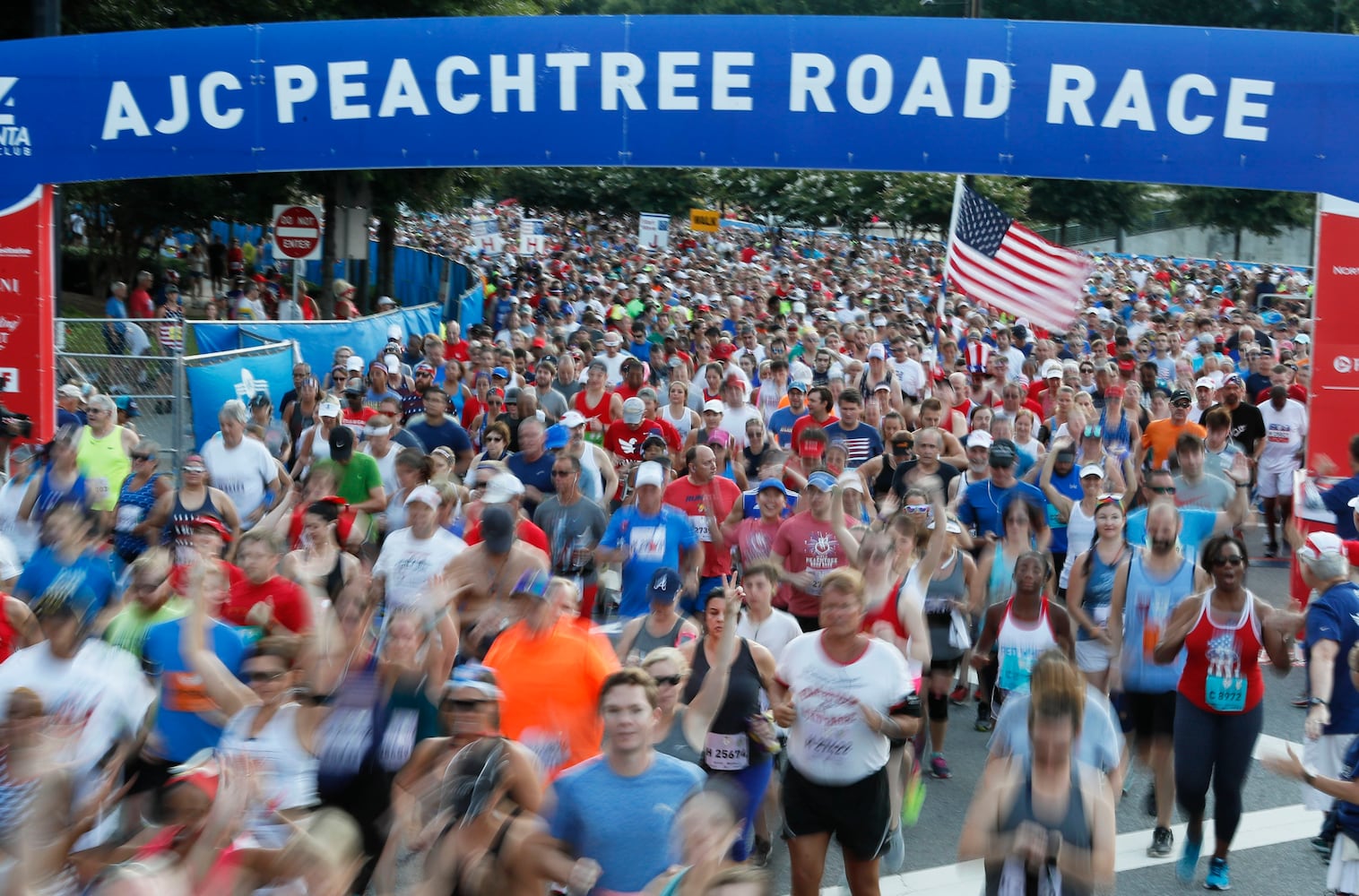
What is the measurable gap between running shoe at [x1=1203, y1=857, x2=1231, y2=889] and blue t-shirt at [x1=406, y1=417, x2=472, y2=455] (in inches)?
260

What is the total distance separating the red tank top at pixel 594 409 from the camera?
44.8 feet

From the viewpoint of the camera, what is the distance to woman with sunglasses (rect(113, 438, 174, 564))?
9992 millimetres

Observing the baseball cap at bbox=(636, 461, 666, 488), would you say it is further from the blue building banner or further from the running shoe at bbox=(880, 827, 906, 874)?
the blue building banner

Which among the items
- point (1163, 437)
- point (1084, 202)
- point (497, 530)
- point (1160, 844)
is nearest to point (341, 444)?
point (497, 530)

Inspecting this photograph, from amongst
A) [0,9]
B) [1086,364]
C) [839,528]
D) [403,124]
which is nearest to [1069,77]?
[839,528]

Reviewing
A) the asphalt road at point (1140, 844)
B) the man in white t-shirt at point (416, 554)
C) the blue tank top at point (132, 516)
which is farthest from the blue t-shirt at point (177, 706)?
the blue tank top at point (132, 516)

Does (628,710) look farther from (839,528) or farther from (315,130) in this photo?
(315,130)

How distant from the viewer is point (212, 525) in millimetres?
8180

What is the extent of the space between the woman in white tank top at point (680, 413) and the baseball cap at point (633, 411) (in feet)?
2.35

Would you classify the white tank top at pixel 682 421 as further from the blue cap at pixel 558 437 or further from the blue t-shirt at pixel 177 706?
the blue t-shirt at pixel 177 706

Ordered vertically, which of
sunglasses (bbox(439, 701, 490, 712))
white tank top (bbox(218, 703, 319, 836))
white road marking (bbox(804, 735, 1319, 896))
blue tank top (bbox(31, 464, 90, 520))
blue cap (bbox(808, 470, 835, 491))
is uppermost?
blue cap (bbox(808, 470, 835, 491))

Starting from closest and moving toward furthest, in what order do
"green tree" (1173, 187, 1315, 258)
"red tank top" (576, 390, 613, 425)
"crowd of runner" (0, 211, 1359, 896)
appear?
1. "crowd of runner" (0, 211, 1359, 896)
2. "red tank top" (576, 390, 613, 425)
3. "green tree" (1173, 187, 1315, 258)

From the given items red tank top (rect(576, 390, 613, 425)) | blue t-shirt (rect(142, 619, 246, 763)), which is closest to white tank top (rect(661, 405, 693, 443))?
red tank top (rect(576, 390, 613, 425))

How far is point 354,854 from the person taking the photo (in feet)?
17.5
